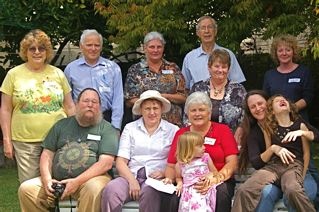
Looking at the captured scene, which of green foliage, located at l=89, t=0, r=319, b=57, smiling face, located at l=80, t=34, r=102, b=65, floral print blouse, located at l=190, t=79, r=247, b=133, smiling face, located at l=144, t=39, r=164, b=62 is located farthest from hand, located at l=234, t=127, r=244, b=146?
green foliage, located at l=89, t=0, r=319, b=57

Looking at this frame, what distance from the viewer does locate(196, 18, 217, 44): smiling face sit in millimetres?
6676

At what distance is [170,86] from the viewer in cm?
650

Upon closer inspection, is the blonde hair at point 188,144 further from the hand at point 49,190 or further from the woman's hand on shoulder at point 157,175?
the hand at point 49,190

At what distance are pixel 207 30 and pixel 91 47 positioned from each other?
119 cm

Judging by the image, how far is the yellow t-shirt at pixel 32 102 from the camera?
5961 millimetres

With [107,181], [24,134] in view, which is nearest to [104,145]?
[107,181]

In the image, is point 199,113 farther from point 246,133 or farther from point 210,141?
point 246,133

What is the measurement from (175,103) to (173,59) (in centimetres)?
374

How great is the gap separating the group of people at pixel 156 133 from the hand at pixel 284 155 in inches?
0.5

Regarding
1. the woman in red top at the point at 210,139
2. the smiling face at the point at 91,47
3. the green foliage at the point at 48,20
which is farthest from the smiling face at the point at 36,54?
the green foliage at the point at 48,20

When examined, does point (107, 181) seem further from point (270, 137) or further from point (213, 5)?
point (213, 5)

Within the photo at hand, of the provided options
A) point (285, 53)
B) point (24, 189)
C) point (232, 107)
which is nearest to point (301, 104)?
point (285, 53)

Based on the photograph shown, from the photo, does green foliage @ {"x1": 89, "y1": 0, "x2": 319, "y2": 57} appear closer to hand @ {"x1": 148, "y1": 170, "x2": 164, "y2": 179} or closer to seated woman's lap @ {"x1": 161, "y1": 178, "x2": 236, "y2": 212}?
seated woman's lap @ {"x1": 161, "y1": 178, "x2": 236, "y2": 212}

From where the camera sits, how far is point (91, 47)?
→ 21.0ft
